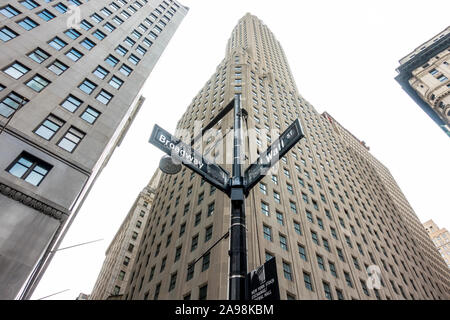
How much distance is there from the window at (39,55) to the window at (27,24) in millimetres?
2827

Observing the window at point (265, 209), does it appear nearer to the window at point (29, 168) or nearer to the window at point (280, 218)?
the window at point (280, 218)

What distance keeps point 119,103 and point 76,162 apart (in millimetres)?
8430

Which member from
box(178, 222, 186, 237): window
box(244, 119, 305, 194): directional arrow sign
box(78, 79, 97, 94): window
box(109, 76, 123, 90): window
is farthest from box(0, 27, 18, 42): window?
box(244, 119, 305, 194): directional arrow sign

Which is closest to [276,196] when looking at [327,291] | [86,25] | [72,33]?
[327,291]

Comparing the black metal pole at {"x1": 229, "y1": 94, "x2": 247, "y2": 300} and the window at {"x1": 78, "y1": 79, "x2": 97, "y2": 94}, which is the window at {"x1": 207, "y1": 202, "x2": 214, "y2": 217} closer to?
the window at {"x1": 78, "y1": 79, "x2": 97, "y2": 94}

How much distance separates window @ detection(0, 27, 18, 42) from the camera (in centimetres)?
2280

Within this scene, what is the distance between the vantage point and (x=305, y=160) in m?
44.2

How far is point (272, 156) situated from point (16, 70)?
24.3m

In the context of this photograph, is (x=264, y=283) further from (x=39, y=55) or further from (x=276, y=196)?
(x=39, y=55)

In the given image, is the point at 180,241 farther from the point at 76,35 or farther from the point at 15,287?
the point at 76,35

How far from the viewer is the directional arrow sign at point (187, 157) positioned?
20.3 feet

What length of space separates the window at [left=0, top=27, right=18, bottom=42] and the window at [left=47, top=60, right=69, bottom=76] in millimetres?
3613

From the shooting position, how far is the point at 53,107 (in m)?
21.2
